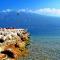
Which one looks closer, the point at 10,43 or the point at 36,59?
the point at 36,59

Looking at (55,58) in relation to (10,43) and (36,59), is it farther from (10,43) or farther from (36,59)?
(10,43)

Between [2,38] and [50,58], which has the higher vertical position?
[2,38]

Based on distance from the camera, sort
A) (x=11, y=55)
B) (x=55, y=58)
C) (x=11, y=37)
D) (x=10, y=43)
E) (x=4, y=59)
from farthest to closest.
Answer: (x=11, y=37)
(x=10, y=43)
(x=55, y=58)
(x=11, y=55)
(x=4, y=59)

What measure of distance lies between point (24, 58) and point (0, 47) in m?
4.75

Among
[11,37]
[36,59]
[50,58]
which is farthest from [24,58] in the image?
[11,37]

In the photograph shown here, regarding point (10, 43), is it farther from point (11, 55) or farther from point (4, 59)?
point (4, 59)

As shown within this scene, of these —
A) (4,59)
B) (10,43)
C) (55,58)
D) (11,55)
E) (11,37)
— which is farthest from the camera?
(11,37)

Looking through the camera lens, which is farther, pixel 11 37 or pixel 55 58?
pixel 11 37

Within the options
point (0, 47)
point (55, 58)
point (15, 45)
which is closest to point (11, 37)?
point (15, 45)

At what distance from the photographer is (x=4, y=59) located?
110ft

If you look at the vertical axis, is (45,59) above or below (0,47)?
below

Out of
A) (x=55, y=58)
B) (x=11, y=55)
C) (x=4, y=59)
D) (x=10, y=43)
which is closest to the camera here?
(x=4, y=59)

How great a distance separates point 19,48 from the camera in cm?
4428

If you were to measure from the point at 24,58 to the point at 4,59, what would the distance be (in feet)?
19.4
